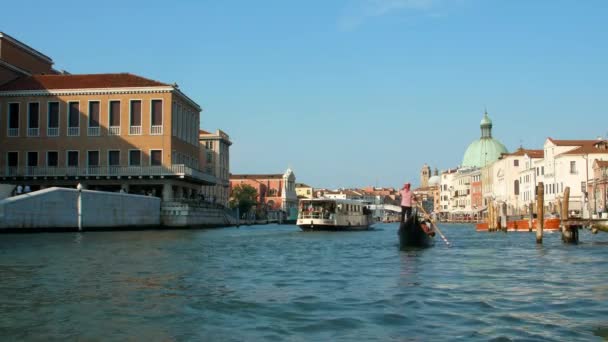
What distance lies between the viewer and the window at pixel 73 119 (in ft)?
177

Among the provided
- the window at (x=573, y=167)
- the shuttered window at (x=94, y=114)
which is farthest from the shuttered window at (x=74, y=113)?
the window at (x=573, y=167)

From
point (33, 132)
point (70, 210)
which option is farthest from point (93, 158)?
point (70, 210)

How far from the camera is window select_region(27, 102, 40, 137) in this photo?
54156 millimetres

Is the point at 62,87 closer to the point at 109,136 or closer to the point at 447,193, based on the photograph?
the point at 109,136

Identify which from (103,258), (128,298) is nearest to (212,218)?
(103,258)

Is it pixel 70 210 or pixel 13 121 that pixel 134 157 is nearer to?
pixel 13 121

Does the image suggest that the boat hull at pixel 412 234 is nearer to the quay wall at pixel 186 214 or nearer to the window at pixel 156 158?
the quay wall at pixel 186 214

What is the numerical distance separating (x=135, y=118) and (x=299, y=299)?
4567 centimetres

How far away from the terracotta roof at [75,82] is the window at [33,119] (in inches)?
57.9

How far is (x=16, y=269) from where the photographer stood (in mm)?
15219

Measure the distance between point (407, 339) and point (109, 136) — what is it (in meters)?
49.0

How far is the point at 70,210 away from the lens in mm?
37562

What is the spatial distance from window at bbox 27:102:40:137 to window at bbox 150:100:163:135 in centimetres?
891

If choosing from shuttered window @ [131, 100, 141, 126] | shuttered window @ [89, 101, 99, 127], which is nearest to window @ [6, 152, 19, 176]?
shuttered window @ [89, 101, 99, 127]
